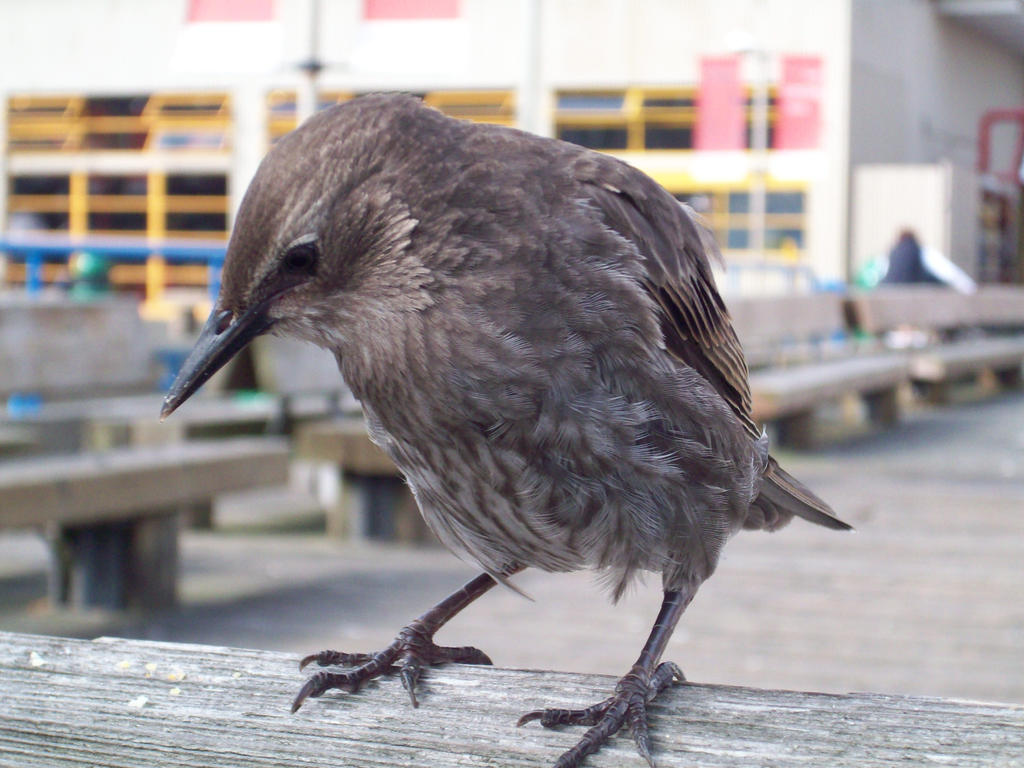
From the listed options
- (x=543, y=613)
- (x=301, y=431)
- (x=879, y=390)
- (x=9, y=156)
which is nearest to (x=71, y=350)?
(x=301, y=431)

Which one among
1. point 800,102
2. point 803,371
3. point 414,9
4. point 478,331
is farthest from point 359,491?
point 800,102

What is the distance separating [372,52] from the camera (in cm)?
513

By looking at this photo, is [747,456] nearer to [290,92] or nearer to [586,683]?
[586,683]

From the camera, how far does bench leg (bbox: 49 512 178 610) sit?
16.0 ft

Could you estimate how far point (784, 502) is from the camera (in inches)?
97.6

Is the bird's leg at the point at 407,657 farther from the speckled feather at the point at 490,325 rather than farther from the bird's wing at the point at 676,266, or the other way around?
the bird's wing at the point at 676,266

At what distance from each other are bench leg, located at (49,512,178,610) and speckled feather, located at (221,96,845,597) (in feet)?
9.81

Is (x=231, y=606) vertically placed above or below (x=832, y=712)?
below

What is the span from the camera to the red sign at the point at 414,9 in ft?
16.8

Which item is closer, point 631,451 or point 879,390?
point 631,451

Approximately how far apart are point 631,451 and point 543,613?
9.67 feet

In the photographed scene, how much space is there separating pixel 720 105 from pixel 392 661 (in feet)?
64.2

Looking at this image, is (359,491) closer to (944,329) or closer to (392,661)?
(392,661)

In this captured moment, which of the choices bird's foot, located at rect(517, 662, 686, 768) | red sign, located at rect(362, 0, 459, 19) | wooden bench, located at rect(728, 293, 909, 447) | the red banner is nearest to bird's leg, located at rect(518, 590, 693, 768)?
bird's foot, located at rect(517, 662, 686, 768)
